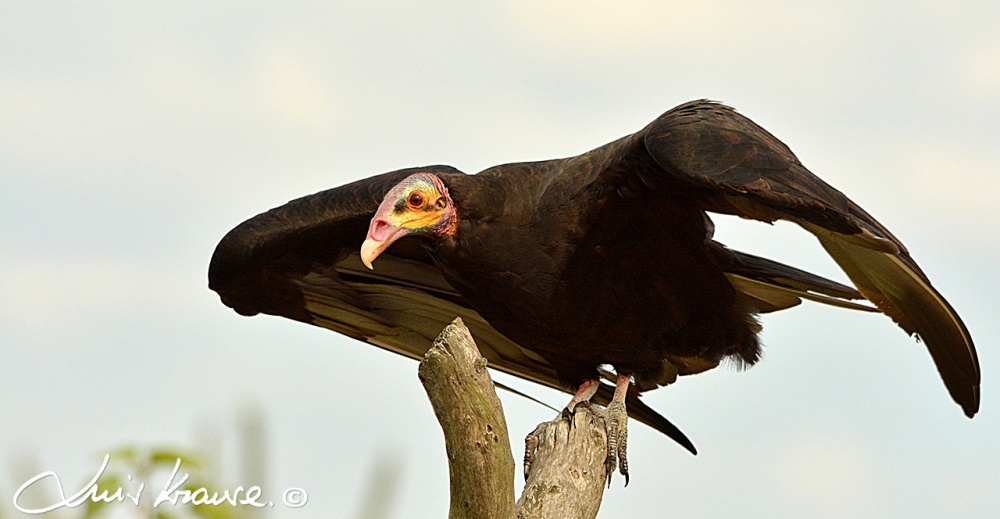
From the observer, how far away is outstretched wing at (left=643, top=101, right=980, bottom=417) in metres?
3.66

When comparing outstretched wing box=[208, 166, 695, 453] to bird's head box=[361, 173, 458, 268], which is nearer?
bird's head box=[361, 173, 458, 268]

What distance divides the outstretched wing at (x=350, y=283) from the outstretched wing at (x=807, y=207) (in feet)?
3.97

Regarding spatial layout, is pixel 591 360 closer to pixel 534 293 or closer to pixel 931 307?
pixel 534 293

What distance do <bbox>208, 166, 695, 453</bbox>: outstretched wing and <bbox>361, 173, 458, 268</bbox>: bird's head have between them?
1.86ft

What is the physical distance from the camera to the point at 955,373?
169 inches

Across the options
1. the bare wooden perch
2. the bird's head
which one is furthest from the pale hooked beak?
the bare wooden perch

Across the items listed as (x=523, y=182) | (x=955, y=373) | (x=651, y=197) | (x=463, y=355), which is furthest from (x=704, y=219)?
(x=463, y=355)

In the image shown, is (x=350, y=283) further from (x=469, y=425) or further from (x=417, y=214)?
(x=469, y=425)

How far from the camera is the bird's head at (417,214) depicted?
421cm

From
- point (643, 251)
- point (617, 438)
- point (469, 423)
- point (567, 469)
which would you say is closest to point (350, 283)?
point (643, 251)

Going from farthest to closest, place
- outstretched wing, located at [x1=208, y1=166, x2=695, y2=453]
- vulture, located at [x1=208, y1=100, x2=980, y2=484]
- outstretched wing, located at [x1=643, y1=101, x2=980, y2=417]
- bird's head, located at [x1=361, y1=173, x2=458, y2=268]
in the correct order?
outstretched wing, located at [x1=208, y1=166, x2=695, y2=453], bird's head, located at [x1=361, y1=173, x2=458, y2=268], vulture, located at [x1=208, y1=100, x2=980, y2=484], outstretched wing, located at [x1=643, y1=101, x2=980, y2=417]

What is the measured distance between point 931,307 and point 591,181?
1.20 metres

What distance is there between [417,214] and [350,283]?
1481 millimetres

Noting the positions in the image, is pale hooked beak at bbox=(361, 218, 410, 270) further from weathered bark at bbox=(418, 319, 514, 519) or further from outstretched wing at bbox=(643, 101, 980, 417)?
weathered bark at bbox=(418, 319, 514, 519)
